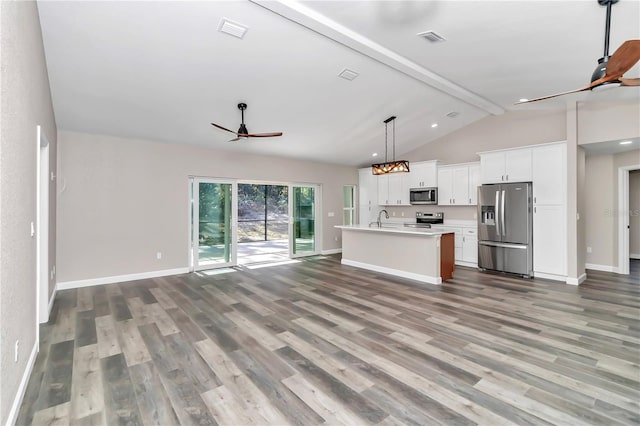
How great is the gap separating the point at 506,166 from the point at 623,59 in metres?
4.05

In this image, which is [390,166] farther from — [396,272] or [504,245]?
[504,245]

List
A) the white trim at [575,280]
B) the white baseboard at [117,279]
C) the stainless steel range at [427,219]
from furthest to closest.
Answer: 1. the stainless steel range at [427,219]
2. the white trim at [575,280]
3. the white baseboard at [117,279]

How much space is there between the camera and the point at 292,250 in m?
7.87

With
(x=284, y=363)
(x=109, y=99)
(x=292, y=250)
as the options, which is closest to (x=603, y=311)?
(x=284, y=363)

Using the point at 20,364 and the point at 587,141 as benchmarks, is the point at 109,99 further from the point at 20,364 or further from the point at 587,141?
the point at 587,141

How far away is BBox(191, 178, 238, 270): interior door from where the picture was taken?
6.27 metres

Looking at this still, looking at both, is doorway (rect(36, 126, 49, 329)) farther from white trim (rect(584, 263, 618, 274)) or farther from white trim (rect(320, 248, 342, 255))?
white trim (rect(584, 263, 618, 274))

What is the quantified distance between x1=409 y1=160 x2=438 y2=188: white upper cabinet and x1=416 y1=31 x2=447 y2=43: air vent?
404 cm

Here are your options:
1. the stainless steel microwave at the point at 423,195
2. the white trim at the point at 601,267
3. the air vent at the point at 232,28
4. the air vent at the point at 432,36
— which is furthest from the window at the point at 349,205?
the air vent at the point at 232,28

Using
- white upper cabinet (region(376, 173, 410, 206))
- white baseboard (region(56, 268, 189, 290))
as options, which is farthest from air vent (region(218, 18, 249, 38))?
white upper cabinet (region(376, 173, 410, 206))

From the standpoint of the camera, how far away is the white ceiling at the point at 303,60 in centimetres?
291

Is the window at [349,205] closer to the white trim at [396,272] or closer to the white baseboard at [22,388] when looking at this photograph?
the white trim at [396,272]

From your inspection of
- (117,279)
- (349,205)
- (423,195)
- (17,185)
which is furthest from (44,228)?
(423,195)

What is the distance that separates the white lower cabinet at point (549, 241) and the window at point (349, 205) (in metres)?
4.60
